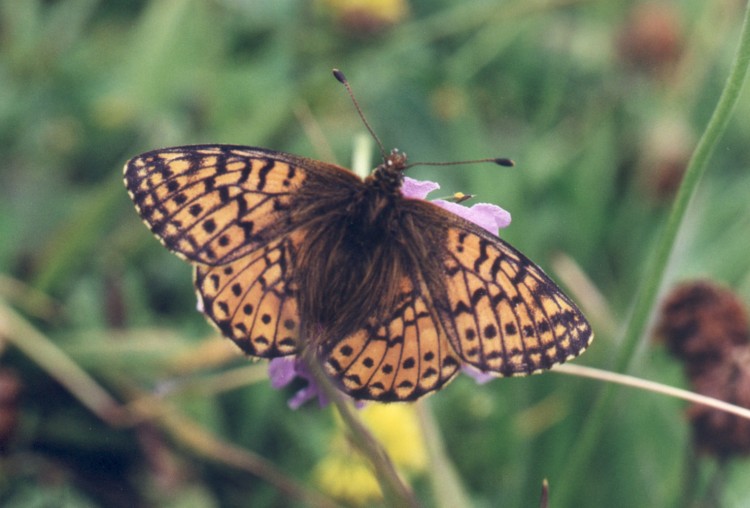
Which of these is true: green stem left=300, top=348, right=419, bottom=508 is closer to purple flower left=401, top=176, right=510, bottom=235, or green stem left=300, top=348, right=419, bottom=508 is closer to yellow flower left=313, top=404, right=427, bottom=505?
purple flower left=401, top=176, right=510, bottom=235

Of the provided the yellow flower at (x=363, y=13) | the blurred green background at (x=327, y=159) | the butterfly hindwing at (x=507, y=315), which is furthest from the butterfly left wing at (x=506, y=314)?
the yellow flower at (x=363, y=13)

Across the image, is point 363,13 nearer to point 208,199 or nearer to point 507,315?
point 208,199

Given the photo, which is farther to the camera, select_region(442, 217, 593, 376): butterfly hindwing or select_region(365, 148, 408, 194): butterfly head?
select_region(365, 148, 408, 194): butterfly head

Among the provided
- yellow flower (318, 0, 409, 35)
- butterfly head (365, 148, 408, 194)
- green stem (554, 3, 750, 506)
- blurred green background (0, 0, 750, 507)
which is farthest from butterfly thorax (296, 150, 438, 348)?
yellow flower (318, 0, 409, 35)

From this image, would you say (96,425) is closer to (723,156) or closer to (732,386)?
(732,386)

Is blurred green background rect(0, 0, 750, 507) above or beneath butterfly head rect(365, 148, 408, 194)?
beneath

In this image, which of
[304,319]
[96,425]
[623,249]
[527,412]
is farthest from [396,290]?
[623,249]


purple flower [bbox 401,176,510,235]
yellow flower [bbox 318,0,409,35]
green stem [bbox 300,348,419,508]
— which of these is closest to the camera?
green stem [bbox 300,348,419,508]
